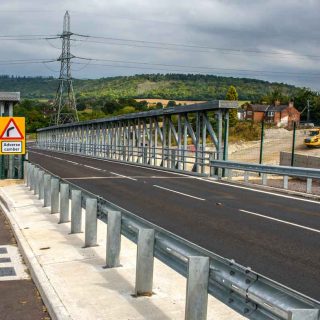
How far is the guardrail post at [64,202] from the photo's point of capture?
11.0 m

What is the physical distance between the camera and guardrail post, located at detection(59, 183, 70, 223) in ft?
36.1

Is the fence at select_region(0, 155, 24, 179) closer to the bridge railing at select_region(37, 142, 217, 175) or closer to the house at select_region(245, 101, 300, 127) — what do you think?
the bridge railing at select_region(37, 142, 217, 175)

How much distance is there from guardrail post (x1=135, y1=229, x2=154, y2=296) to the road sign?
14459 millimetres

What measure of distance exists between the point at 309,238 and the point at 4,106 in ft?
53.3

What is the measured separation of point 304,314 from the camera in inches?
128

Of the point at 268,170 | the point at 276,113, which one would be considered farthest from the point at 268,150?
the point at 276,113

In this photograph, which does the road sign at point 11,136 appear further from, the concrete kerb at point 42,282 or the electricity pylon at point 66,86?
the electricity pylon at point 66,86

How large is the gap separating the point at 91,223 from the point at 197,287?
4.24 meters

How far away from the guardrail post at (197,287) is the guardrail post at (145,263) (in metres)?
1.43

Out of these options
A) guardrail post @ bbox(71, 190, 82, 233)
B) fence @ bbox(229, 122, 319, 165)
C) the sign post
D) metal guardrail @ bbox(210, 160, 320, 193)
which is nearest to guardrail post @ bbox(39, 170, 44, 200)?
guardrail post @ bbox(71, 190, 82, 233)

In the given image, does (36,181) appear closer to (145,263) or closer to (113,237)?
(113,237)

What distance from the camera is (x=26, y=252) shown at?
8539 millimetres

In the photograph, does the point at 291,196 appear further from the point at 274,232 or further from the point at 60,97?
the point at 60,97

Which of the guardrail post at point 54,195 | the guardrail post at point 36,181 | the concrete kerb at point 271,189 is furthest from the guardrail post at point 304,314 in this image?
the concrete kerb at point 271,189
